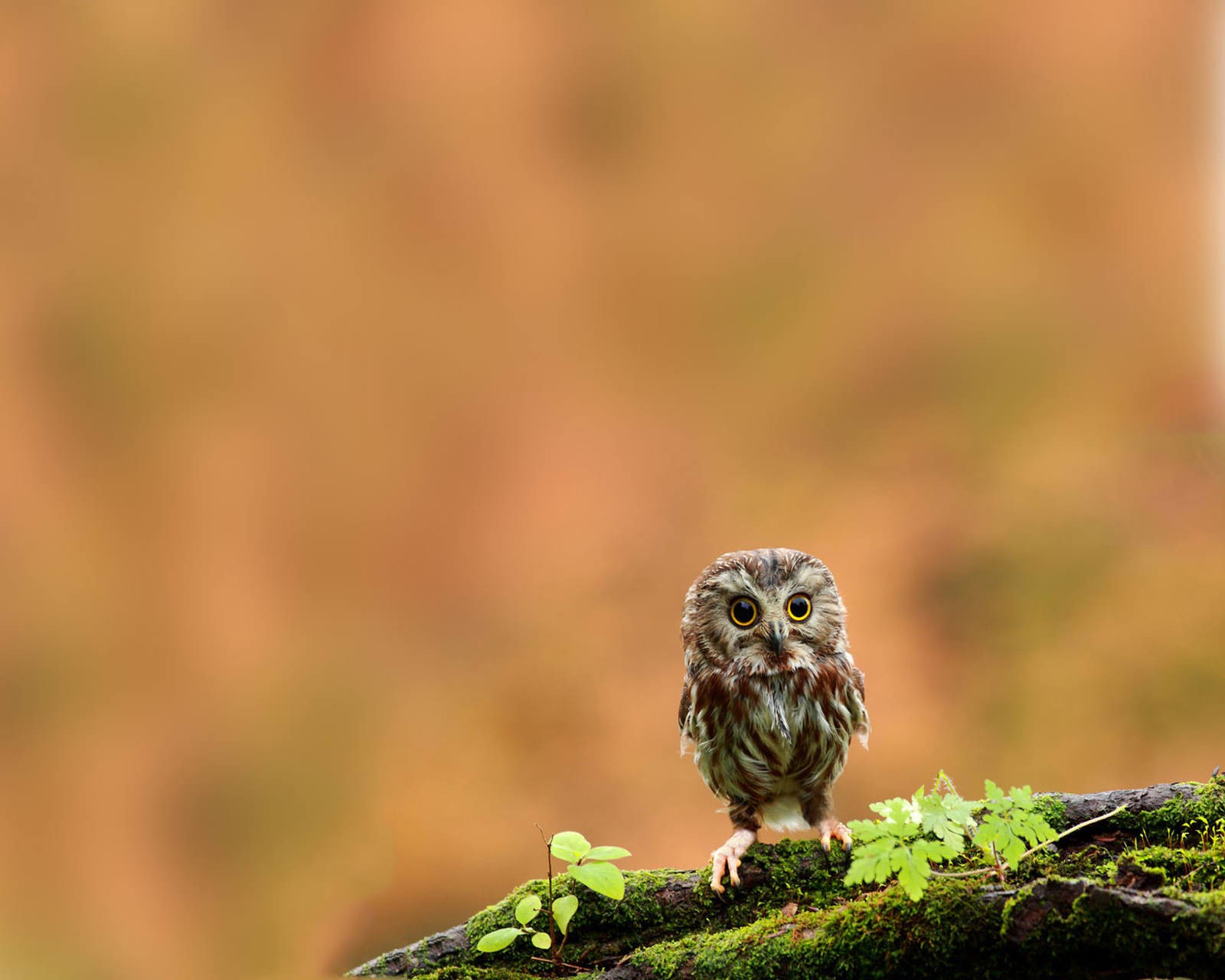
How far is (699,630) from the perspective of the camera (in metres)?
2.31

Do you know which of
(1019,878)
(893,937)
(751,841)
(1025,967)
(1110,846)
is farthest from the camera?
(751,841)

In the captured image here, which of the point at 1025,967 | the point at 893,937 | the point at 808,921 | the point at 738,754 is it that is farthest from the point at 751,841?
the point at 1025,967

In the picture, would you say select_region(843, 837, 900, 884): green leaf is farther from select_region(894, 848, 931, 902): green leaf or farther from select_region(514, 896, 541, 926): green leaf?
select_region(514, 896, 541, 926): green leaf

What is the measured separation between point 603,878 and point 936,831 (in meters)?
0.65

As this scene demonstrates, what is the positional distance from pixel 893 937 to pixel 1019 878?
0.29m

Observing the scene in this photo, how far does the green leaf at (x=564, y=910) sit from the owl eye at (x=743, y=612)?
0.68 m

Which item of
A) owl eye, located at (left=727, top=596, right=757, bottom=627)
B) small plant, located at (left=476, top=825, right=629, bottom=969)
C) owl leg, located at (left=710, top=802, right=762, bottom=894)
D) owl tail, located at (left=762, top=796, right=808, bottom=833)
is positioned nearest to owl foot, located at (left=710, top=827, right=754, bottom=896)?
owl leg, located at (left=710, top=802, right=762, bottom=894)

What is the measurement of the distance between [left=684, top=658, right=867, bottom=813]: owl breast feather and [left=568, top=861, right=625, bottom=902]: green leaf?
45 centimetres

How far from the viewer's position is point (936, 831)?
62.7 inches

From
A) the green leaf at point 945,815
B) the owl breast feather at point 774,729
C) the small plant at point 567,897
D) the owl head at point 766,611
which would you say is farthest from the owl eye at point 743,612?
the green leaf at point 945,815

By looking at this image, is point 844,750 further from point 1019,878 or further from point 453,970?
point 453,970

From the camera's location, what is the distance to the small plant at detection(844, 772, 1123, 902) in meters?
1.50

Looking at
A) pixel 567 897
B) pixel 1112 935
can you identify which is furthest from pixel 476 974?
pixel 1112 935

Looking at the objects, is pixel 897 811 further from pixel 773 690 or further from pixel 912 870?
pixel 773 690
